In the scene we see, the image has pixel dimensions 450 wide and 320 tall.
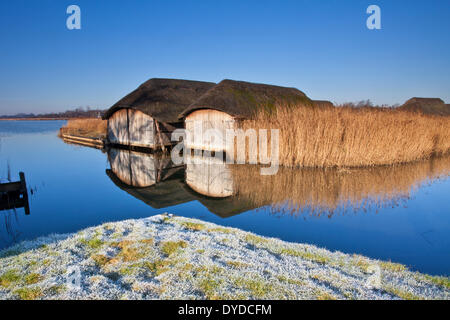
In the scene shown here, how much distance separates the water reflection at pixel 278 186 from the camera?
308 inches

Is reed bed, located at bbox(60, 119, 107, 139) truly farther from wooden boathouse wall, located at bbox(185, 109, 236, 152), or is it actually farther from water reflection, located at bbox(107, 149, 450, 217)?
water reflection, located at bbox(107, 149, 450, 217)

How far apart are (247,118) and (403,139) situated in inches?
304

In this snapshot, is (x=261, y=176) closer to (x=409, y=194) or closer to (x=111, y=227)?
(x=409, y=194)

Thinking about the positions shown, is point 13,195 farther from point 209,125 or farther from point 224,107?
point 209,125

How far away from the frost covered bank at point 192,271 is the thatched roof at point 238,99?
11.6m

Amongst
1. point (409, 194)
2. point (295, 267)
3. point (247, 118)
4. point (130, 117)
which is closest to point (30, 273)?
point (295, 267)

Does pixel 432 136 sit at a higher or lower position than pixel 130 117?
lower

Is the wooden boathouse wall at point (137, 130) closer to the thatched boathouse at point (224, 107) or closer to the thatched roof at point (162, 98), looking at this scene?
the thatched roof at point (162, 98)

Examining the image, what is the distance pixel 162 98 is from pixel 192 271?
18752mm

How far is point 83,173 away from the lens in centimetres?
1354

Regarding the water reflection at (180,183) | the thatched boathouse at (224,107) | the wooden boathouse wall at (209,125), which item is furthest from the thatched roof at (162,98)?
the water reflection at (180,183)

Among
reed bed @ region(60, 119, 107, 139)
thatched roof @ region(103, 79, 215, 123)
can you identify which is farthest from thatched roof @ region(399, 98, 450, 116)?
reed bed @ region(60, 119, 107, 139)

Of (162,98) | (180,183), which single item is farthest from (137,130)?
(180,183)

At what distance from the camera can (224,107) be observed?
16344 millimetres
